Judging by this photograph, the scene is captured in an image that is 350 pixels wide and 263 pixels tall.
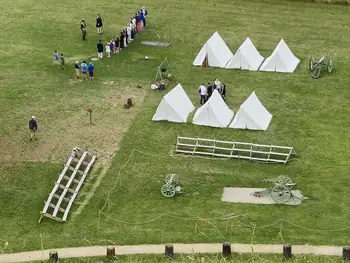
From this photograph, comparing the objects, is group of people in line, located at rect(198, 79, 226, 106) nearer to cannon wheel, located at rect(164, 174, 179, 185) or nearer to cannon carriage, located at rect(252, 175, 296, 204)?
cannon wheel, located at rect(164, 174, 179, 185)

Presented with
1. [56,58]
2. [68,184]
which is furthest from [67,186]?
[56,58]

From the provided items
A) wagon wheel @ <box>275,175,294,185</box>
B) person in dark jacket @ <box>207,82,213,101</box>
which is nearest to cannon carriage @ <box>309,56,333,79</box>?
person in dark jacket @ <box>207,82,213,101</box>

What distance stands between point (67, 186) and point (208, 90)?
10.1 meters

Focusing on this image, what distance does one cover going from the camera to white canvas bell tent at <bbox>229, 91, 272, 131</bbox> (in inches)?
1220

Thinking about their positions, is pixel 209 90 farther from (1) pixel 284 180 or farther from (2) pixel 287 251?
(2) pixel 287 251

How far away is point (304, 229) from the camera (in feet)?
77.6

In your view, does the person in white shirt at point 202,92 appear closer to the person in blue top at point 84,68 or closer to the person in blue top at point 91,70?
the person in blue top at point 91,70

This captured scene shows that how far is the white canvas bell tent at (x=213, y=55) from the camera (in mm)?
37875

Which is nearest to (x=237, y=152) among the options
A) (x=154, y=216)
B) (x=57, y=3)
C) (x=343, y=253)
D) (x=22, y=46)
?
(x=154, y=216)

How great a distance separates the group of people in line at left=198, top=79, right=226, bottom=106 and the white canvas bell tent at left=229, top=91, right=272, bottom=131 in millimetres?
2122

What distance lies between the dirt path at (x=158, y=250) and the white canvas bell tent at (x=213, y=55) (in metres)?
16.9

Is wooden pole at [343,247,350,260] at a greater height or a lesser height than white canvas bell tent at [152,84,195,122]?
lesser

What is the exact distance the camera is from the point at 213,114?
1228 inches

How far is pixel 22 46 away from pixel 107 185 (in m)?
17.6
